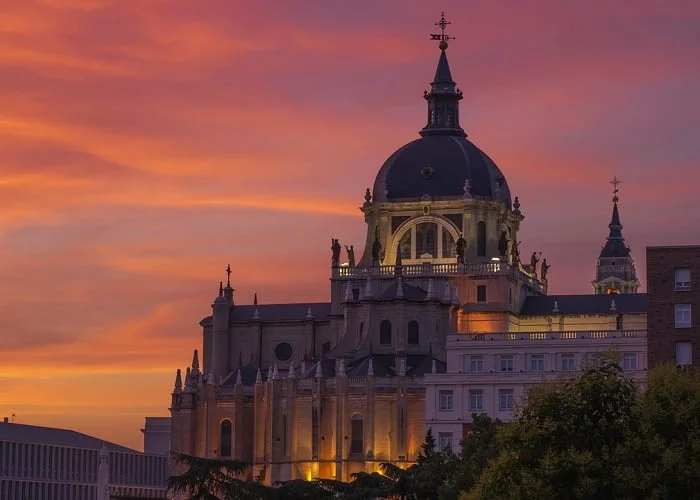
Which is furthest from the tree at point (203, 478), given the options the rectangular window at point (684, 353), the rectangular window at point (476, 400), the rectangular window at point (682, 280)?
the rectangular window at point (476, 400)

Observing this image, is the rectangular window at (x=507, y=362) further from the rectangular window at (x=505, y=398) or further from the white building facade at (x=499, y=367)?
the rectangular window at (x=505, y=398)

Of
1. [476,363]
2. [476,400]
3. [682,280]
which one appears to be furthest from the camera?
[476,363]

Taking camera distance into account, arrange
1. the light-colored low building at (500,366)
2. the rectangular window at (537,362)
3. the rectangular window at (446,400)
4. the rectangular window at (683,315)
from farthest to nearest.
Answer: the rectangular window at (446,400), the rectangular window at (537,362), the light-colored low building at (500,366), the rectangular window at (683,315)

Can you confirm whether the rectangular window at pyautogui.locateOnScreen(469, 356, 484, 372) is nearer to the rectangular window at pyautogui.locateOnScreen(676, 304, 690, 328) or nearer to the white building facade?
the white building facade

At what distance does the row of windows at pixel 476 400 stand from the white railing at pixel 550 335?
475 cm

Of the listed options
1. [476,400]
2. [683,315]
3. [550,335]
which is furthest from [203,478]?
[550,335]

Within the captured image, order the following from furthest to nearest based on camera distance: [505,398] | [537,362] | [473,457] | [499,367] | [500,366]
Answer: [499,367]
[500,366]
[537,362]
[505,398]
[473,457]

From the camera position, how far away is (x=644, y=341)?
605 feet

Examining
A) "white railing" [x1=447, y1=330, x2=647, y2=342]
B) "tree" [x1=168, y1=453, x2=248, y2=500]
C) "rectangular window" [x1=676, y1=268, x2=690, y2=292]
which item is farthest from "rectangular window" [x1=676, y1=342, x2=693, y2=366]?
"white railing" [x1=447, y1=330, x2=647, y2=342]

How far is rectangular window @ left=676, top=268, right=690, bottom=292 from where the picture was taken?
132 meters

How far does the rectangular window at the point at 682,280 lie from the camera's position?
13162 cm

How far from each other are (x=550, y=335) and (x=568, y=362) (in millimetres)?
4844

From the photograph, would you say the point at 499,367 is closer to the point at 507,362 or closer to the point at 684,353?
the point at 507,362

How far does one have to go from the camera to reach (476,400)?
19025cm
